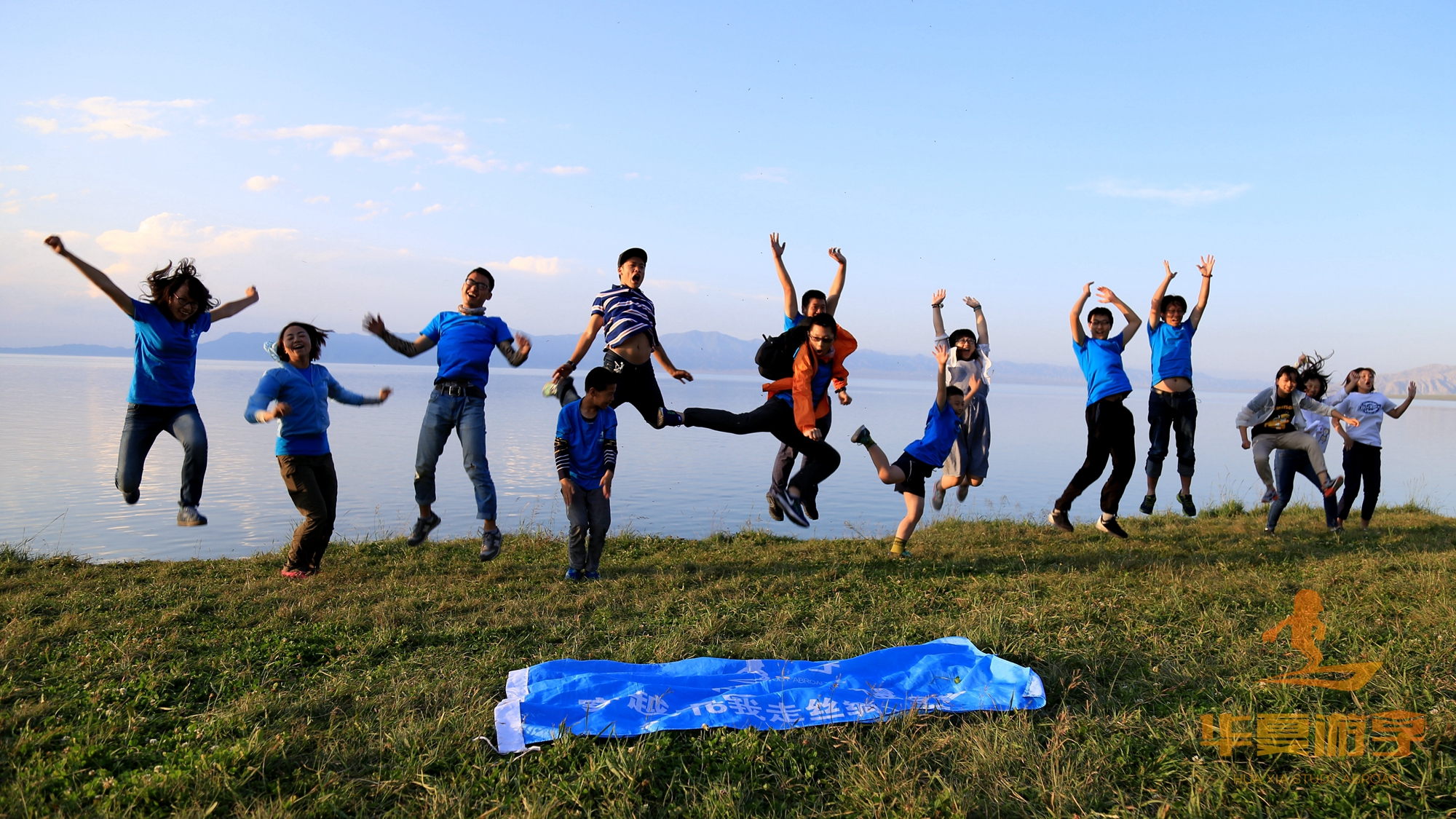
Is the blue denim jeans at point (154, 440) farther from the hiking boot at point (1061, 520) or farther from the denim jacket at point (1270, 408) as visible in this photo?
the denim jacket at point (1270, 408)

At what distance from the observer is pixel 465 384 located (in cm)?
800

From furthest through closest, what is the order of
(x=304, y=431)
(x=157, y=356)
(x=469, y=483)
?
(x=469, y=483), (x=304, y=431), (x=157, y=356)

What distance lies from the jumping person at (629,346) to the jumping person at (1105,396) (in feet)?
17.1

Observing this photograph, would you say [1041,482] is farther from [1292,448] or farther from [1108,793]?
[1108,793]

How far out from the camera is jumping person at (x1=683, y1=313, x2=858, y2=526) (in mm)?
8328

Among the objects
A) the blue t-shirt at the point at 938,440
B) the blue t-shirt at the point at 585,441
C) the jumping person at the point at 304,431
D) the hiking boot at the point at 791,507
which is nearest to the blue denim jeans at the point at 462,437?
the jumping person at the point at 304,431

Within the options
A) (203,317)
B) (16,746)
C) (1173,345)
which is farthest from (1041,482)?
(16,746)

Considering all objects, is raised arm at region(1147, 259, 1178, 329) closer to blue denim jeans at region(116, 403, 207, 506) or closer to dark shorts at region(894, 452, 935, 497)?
dark shorts at region(894, 452, 935, 497)

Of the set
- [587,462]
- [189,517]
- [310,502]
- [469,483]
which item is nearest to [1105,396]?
[587,462]

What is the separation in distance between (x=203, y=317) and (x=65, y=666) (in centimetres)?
366

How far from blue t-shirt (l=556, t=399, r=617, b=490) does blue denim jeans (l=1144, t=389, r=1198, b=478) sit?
23.4 ft

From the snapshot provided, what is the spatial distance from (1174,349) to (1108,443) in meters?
1.72

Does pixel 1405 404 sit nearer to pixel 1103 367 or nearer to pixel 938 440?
pixel 1103 367

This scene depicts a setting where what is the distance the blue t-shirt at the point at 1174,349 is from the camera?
33.4 feet
